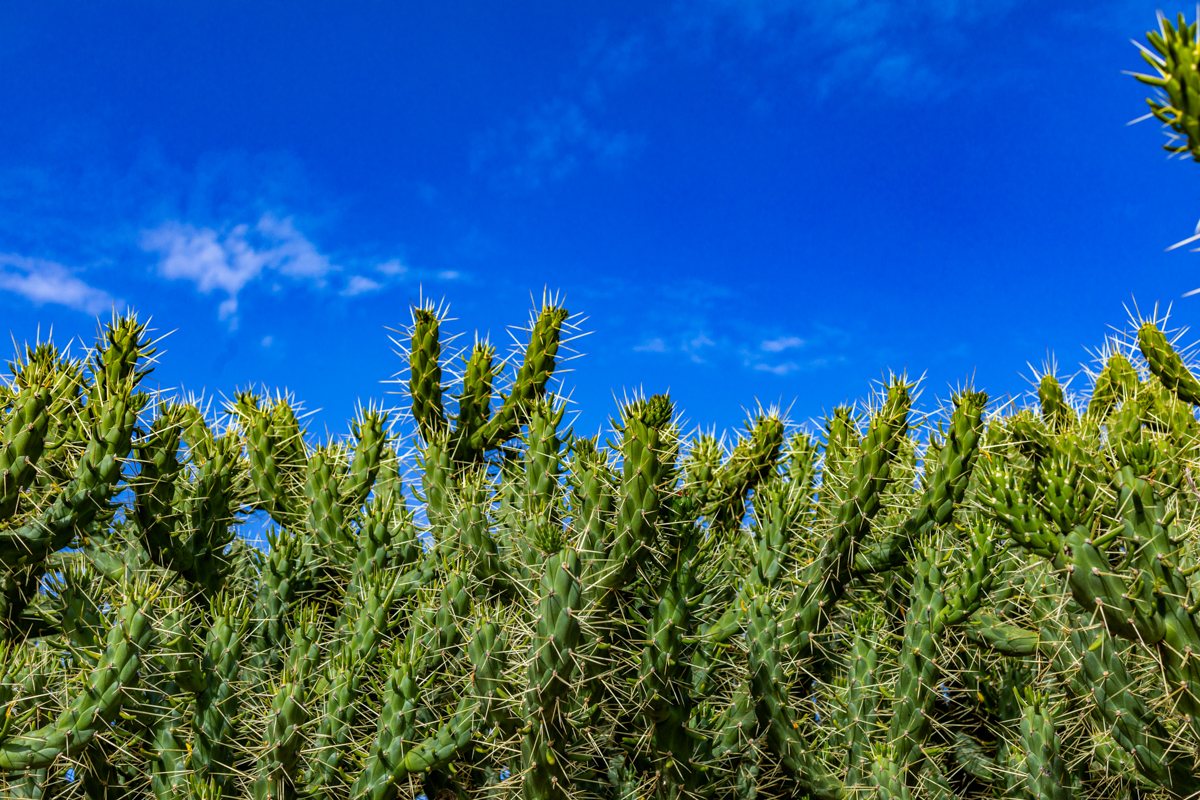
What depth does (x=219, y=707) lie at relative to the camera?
452 cm

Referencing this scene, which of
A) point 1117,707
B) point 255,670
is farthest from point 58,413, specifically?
point 1117,707

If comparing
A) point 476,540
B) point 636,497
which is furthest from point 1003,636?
point 476,540

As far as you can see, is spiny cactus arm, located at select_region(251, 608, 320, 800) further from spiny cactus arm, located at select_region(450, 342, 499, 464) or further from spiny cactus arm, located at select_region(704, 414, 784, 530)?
spiny cactus arm, located at select_region(704, 414, 784, 530)

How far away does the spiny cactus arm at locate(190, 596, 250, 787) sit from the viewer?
175 inches

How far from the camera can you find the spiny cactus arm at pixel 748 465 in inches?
236

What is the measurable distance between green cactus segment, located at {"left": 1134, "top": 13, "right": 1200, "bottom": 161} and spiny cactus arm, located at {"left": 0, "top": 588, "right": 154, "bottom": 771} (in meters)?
4.29

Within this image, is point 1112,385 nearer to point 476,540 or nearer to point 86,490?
point 476,540

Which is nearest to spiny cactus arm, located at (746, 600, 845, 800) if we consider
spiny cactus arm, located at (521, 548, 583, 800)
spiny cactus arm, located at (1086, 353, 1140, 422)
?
spiny cactus arm, located at (521, 548, 583, 800)

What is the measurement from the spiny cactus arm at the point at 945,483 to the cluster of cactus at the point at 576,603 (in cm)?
2

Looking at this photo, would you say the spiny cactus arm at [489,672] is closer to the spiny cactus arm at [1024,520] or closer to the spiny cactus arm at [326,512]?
the spiny cactus arm at [326,512]

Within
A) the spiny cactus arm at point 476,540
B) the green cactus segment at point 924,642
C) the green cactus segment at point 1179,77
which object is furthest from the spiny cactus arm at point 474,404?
the green cactus segment at point 1179,77

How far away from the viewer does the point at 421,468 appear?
17.9 feet

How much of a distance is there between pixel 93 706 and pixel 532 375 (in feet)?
9.22

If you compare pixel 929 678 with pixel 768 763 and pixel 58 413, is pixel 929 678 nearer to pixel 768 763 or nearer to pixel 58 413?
pixel 768 763
